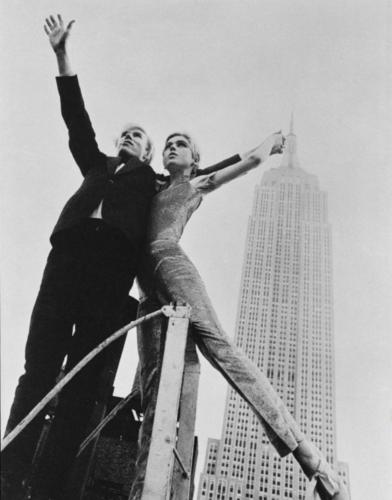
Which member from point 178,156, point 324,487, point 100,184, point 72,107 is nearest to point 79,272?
point 100,184

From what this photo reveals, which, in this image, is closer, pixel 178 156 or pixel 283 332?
pixel 178 156

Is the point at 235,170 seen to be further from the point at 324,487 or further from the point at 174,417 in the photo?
the point at 324,487

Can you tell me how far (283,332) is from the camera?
110688 millimetres

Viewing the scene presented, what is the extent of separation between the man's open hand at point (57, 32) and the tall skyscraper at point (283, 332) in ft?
263

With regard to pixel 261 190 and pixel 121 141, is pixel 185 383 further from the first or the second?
pixel 261 190

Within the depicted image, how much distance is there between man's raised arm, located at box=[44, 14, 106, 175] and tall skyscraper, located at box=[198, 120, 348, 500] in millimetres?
80317

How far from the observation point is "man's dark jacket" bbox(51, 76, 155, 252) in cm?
299

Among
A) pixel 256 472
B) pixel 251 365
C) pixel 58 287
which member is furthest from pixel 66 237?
pixel 256 472

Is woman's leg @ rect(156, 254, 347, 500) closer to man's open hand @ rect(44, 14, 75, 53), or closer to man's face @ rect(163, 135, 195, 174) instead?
man's face @ rect(163, 135, 195, 174)

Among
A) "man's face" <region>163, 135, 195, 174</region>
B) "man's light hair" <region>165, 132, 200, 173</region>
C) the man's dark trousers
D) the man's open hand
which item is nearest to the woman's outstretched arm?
"man's face" <region>163, 135, 195, 174</region>

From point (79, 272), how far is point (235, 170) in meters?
1.40

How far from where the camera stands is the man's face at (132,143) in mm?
3686

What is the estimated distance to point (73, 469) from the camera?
270 centimetres

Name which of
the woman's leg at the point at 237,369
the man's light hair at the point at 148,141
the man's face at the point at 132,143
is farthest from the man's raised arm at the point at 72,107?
the woman's leg at the point at 237,369
